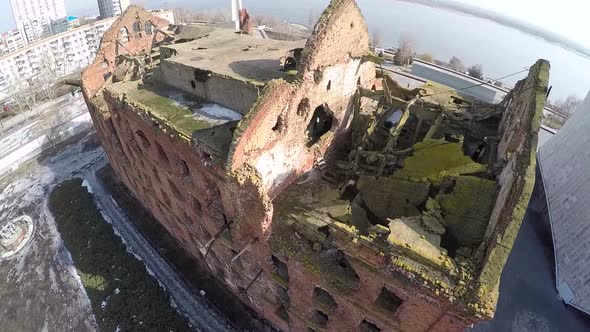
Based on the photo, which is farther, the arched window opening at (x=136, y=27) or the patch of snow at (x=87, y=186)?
the arched window opening at (x=136, y=27)

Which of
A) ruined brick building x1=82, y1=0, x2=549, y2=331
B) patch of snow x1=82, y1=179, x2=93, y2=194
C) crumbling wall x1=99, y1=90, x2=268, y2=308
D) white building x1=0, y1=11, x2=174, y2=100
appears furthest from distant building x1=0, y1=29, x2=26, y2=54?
ruined brick building x1=82, y1=0, x2=549, y2=331

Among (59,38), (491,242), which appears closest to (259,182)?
(491,242)

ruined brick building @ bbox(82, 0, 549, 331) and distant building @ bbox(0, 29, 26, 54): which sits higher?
ruined brick building @ bbox(82, 0, 549, 331)

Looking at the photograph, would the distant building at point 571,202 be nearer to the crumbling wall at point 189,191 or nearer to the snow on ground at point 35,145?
the crumbling wall at point 189,191

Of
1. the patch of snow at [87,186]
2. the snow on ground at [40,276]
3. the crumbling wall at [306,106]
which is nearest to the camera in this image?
the crumbling wall at [306,106]

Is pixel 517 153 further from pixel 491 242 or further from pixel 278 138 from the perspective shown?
pixel 278 138

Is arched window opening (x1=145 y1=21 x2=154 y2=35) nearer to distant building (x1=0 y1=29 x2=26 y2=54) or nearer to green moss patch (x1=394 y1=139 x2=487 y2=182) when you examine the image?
green moss patch (x1=394 y1=139 x2=487 y2=182)

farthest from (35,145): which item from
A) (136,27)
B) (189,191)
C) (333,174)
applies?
(333,174)

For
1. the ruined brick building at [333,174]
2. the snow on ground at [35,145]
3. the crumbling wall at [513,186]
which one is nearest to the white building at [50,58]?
the snow on ground at [35,145]
